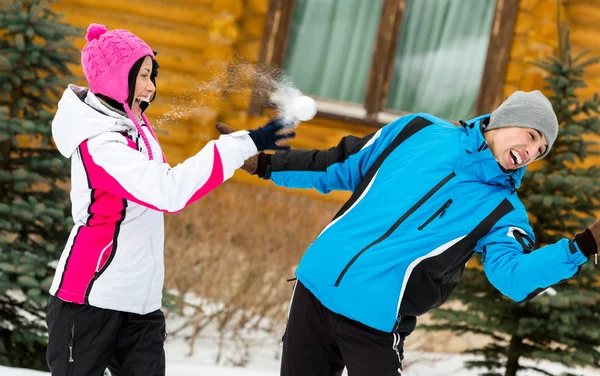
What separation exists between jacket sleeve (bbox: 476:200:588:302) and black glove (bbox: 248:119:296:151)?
2.45 feet

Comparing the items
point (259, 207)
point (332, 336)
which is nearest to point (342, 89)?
point (259, 207)

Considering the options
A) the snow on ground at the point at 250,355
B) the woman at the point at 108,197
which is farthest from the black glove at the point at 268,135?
the snow on ground at the point at 250,355

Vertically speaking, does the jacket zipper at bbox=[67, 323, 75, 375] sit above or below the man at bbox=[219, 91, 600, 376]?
below

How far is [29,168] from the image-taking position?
473 cm

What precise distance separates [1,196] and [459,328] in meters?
3.17

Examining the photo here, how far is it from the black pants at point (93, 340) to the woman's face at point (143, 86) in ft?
2.23

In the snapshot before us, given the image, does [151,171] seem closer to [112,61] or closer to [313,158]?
[112,61]

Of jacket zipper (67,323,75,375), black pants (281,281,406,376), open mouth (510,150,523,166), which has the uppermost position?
open mouth (510,150,523,166)

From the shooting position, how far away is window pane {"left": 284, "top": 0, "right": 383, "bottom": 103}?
7910 mm

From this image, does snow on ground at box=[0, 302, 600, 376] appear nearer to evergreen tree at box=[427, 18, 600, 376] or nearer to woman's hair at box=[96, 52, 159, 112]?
evergreen tree at box=[427, 18, 600, 376]

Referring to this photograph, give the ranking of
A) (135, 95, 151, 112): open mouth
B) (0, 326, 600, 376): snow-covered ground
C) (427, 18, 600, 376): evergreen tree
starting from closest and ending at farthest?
(135, 95, 151, 112): open mouth, (0, 326, 600, 376): snow-covered ground, (427, 18, 600, 376): evergreen tree

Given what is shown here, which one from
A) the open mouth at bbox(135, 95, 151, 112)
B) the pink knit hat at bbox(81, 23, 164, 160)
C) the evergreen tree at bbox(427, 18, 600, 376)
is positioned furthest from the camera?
the evergreen tree at bbox(427, 18, 600, 376)

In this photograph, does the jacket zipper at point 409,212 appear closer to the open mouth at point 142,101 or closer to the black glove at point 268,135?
the black glove at point 268,135

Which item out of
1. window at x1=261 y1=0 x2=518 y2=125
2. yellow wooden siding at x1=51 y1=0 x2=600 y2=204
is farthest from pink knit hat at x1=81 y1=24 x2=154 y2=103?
window at x1=261 y1=0 x2=518 y2=125
